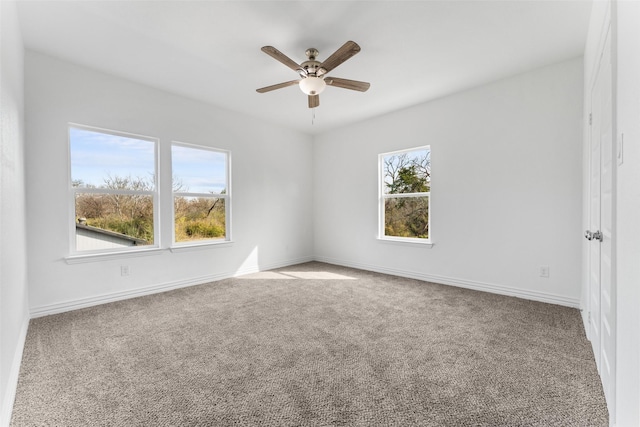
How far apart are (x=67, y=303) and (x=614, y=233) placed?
4.41 metres

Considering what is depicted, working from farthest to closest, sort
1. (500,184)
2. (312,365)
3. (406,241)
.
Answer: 1. (406,241)
2. (500,184)
3. (312,365)

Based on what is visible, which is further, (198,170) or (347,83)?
(198,170)

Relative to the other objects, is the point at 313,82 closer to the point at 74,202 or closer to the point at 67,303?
the point at 74,202

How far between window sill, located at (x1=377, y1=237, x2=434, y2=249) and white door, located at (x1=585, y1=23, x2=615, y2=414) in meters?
2.02

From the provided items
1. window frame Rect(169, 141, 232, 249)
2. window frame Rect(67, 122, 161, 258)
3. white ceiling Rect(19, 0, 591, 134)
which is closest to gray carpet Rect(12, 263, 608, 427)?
window frame Rect(67, 122, 161, 258)

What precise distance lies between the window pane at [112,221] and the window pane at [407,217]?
11.4 feet

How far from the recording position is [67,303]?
3.04 m

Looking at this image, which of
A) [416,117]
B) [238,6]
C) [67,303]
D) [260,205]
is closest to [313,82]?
[238,6]

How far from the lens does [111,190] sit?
342 centimetres

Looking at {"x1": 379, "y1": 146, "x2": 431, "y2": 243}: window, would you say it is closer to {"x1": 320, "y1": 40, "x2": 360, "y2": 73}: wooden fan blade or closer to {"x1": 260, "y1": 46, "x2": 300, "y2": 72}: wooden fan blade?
{"x1": 320, "y1": 40, "x2": 360, "y2": 73}: wooden fan blade

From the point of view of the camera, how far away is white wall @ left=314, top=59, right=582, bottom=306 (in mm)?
3078

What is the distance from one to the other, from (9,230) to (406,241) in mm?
4246

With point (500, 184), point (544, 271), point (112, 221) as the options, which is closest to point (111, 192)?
point (112, 221)

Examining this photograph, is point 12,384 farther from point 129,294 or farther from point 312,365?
point 129,294
